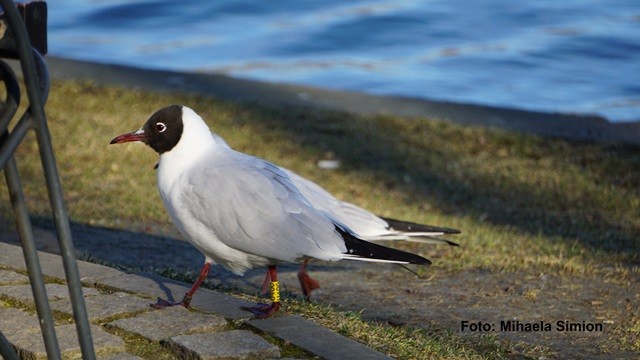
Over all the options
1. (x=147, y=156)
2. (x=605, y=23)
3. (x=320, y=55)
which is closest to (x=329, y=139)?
(x=147, y=156)

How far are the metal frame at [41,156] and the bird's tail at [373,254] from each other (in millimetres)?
1651

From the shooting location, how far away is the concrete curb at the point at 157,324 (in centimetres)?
328

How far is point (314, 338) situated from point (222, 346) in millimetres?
299

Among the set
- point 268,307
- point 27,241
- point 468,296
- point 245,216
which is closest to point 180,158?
point 245,216

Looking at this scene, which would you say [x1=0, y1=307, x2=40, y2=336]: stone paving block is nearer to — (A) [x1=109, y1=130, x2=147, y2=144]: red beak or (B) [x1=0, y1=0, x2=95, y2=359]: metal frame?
(A) [x1=109, y1=130, x2=147, y2=144]: red beak

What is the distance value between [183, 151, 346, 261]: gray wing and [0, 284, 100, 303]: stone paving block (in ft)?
1.63

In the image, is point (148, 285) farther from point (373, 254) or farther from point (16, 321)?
point (373, 254)

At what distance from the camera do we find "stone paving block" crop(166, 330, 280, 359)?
3229 mm

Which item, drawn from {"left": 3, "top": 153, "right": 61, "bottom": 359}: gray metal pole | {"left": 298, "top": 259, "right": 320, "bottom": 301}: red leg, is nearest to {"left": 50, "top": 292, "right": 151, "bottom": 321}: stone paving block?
{"left": 298, "top": 259, "right": 320, "bottom": 301}: red leg

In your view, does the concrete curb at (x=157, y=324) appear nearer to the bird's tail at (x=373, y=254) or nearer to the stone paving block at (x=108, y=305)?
the stone paving block at (x=108, y=305)

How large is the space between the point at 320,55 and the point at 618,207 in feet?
20.9

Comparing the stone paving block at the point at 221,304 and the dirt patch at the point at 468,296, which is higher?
the stone paving block at the point at 221,304

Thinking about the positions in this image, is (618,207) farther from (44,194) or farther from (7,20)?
(7,20)

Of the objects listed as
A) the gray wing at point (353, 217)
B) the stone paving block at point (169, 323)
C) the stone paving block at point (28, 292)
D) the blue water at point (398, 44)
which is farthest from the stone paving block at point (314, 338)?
the blue water at point (398, 44)
